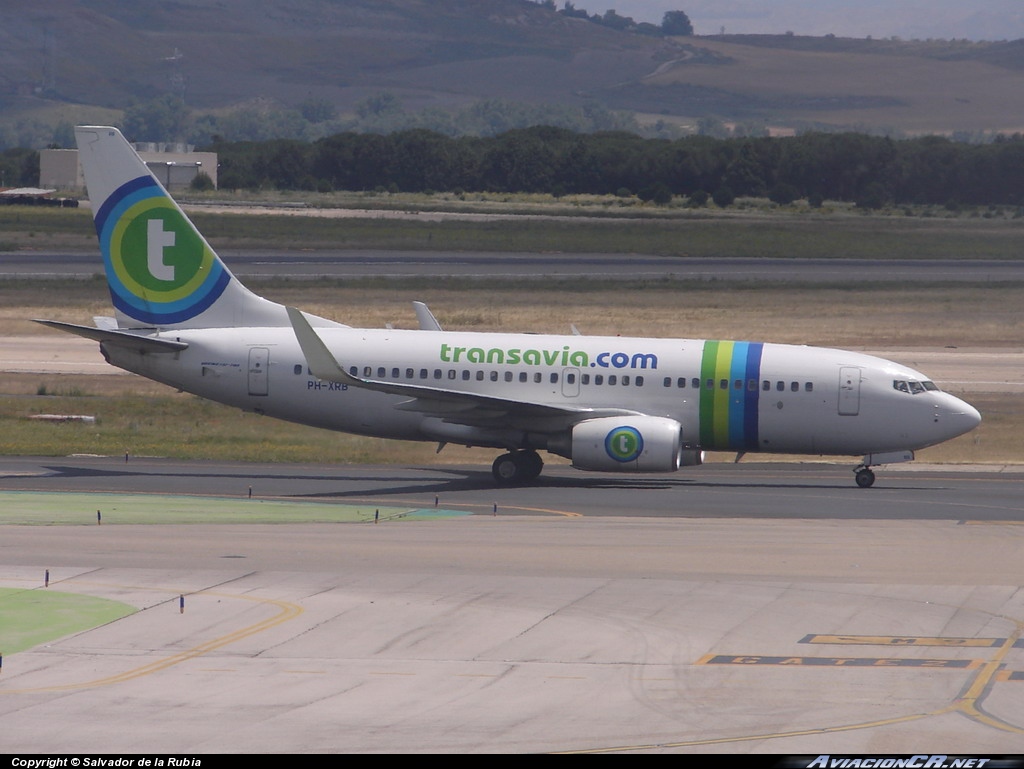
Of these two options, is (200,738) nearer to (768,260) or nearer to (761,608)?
(761,608)

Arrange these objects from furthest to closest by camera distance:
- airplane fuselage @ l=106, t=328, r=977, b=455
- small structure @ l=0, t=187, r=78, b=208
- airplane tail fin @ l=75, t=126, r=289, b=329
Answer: small structure @ l=0, t=187, r=78, b=208
airplane tail fin @ l=75, t=126, r=289, b=329
airplane fuselage @ l=106, t=328, r=977, b=455

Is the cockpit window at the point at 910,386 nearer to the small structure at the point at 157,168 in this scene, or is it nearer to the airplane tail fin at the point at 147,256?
the airplane tail fin at the point at 147,256

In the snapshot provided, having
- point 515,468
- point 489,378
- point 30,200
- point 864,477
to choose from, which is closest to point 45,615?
point 515,468

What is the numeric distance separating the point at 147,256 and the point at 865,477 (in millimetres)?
20656

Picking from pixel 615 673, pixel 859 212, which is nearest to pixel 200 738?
pixel 615 673

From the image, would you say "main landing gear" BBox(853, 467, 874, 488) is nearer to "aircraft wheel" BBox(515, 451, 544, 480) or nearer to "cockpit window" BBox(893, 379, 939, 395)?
"cockpit window" BBox(893, 379, 939, 395)

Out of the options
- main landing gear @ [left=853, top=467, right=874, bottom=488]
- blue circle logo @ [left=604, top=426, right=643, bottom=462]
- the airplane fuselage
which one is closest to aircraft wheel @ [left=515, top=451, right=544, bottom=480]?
the airplane fuselage

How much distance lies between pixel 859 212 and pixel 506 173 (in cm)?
4770

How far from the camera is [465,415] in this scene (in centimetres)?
3922

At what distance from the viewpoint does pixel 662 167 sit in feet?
543

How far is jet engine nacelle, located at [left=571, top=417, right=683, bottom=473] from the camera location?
124 ft

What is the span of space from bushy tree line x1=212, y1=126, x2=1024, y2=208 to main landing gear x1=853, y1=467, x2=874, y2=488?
11712 centimetres

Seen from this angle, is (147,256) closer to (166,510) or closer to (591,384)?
(166,510)

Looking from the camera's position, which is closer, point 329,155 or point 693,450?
point 693,450
